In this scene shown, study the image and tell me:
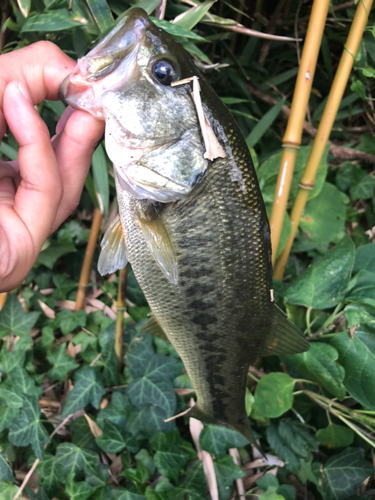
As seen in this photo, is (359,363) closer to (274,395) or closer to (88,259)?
(274,395)

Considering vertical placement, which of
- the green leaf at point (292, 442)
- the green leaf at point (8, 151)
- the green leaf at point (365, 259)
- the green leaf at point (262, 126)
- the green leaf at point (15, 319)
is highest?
the green leaf at point (8, 151)

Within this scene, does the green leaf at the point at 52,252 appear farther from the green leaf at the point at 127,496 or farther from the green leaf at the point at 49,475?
the green leaf at the point at 127,496

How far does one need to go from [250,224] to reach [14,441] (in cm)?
128

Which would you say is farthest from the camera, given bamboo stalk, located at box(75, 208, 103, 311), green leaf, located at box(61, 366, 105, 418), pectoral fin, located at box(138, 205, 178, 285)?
bamboo stalk, located at box(75, 208, 103, 311)

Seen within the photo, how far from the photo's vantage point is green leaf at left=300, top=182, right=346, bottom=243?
183 centimetres

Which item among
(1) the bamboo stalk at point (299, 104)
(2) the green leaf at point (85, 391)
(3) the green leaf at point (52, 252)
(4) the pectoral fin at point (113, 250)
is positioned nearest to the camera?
(4) the pectoral fin at point (113, 250)

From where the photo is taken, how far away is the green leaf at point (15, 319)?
5.41ft

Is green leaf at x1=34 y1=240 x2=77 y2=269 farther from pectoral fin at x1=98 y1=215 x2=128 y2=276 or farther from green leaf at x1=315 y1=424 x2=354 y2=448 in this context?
green leaf at x1=315 y1=424 x2=354 y2=448

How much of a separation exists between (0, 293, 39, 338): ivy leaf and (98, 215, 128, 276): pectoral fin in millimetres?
903

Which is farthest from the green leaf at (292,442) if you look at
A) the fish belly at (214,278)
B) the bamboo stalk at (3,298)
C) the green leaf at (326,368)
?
the bamboo stalk at (3,298)

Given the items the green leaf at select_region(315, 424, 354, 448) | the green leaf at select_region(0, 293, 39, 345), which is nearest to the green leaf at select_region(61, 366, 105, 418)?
the green leaf at select_region(0, 293, 39, 345)

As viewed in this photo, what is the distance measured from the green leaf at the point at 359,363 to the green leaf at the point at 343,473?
47 centimetres

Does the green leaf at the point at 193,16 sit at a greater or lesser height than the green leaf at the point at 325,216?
greater

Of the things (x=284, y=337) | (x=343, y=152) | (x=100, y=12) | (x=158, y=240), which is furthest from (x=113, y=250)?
(x=343, y=152)
